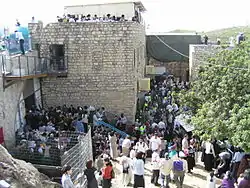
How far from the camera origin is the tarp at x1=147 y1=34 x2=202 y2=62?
25.3 m

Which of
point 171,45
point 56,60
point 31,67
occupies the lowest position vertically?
point 31,67

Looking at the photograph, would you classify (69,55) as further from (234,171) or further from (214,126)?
(234,171)

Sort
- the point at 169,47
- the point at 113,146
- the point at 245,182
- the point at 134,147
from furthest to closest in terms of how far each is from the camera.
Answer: the point at 169,47, the point at 113,146, the point at 134,147, the point at 245,182

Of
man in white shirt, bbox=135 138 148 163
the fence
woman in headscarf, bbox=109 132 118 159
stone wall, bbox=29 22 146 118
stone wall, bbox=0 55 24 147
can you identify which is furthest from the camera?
stone wall, bbox=29 22 146 118

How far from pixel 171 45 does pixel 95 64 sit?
37.0ft

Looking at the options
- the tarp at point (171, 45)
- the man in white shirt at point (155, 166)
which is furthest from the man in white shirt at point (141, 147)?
the tarp at point (171, 45)

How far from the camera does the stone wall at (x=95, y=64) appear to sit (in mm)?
15156

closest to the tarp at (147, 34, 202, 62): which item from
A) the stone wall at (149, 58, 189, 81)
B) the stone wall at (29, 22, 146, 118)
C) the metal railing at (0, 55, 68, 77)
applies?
the stone wall at (149, 58, 189, 81)

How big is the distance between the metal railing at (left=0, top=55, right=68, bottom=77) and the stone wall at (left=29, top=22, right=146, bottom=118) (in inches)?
15.3

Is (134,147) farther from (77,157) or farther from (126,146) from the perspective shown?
(77,157)

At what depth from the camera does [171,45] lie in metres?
25.4

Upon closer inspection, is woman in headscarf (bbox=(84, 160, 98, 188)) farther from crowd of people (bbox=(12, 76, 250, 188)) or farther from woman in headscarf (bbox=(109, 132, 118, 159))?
woman in headscarf (bbox=(109, 132, 118, 159))

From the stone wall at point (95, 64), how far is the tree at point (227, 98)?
424 cm

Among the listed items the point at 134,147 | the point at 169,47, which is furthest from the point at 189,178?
the point at 169,47
